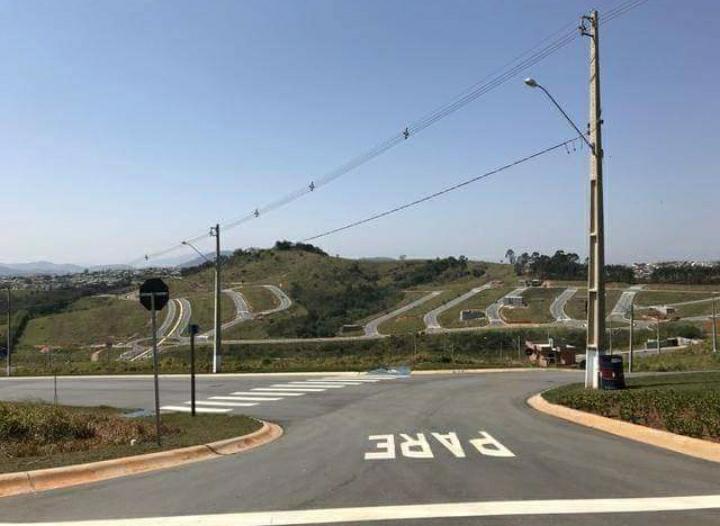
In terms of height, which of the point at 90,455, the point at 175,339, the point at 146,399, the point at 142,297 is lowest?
the point at 175,339

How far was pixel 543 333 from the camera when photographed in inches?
3578

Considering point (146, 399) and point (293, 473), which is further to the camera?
point (146, 399)

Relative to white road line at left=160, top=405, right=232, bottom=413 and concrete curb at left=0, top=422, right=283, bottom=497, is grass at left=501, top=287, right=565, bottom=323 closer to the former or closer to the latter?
white road line at left=160, top=405, right=232, bottom=413

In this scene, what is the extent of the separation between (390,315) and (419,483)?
397 ft

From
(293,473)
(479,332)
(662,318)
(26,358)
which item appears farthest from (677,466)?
(662,318)

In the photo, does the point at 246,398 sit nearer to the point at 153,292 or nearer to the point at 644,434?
the point at 153,292

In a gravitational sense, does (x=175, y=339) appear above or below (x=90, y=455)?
below

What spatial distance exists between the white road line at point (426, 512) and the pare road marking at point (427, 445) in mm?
3136

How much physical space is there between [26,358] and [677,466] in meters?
79.4

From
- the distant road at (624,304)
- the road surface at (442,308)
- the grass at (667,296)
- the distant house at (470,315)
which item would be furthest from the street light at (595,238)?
the grass at (667,296)

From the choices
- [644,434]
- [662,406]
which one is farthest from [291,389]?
[644,434]

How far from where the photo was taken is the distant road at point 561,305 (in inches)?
4347

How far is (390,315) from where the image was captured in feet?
423

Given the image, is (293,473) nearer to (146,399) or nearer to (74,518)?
(74,518)
